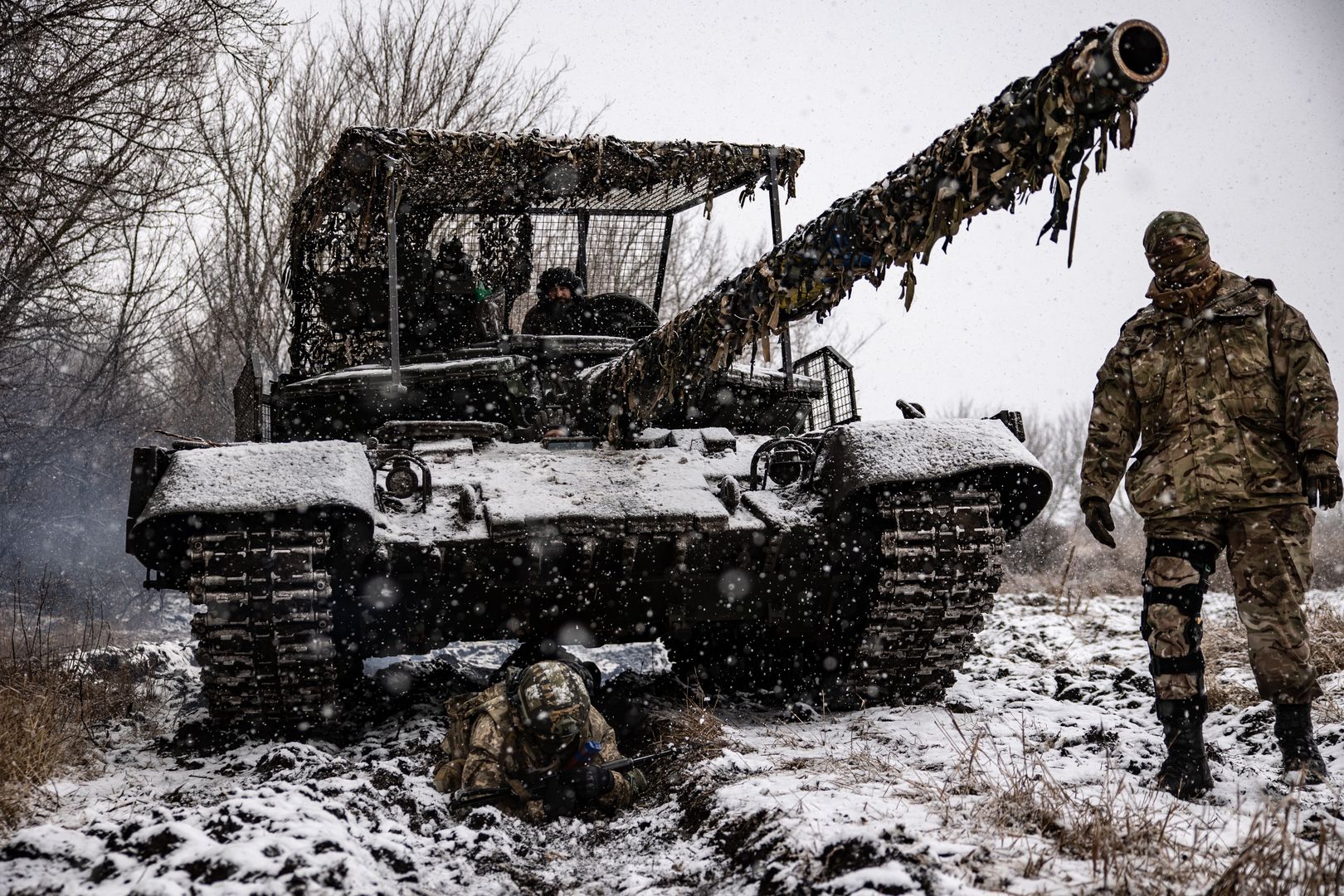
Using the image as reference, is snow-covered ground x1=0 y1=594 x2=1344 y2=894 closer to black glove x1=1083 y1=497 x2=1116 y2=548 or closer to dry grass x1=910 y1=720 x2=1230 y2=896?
dry grass x1=910 y1=720 x2=1230 y2=896

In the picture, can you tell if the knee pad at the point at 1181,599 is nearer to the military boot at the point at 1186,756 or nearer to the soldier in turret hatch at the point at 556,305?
the military boot at the point at 1186,756

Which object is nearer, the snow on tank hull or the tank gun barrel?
the tank gun barrel

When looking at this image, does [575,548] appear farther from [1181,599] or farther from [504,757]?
[1181,599]

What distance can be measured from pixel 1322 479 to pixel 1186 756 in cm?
91

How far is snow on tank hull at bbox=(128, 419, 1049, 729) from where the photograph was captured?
12.4 ft

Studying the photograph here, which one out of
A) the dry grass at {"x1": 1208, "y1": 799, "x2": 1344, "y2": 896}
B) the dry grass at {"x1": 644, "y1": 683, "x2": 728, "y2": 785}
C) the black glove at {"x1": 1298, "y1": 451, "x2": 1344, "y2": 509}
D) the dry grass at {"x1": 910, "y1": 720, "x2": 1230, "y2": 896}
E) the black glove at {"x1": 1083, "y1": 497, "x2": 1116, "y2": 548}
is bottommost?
the dry grass at {"x1": 644, "y1": 683, "x2": 728, "y2": 785}

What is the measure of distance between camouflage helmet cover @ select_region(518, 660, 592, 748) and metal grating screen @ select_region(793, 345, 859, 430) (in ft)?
9.86

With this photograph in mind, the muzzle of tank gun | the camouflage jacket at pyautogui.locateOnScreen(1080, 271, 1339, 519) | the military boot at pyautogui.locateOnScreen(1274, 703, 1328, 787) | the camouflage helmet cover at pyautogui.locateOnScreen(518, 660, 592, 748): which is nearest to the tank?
the muzzle of tank gun

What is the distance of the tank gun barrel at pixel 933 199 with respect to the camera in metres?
2.67

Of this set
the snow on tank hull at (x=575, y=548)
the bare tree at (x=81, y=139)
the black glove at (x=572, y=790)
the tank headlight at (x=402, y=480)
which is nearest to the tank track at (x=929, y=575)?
the snow on tank hull at (x=575, y=548)

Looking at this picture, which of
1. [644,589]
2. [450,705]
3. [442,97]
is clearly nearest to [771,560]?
[644,589]

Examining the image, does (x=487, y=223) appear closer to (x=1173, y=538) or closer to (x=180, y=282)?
(x=1173, y=538)

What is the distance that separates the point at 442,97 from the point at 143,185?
684 cm

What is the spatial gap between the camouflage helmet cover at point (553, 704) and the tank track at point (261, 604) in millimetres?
781
